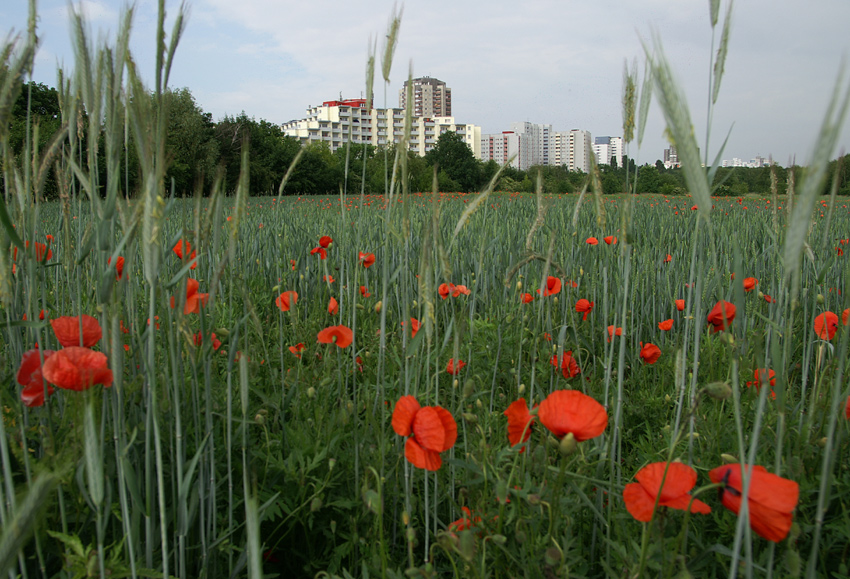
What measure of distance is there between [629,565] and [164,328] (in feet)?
2.89

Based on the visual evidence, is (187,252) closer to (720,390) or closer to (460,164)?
(720,390)

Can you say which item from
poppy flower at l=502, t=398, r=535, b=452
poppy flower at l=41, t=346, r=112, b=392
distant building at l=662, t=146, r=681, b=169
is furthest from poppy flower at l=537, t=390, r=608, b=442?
poppy flower at l=41, t=346, r=112, b=392

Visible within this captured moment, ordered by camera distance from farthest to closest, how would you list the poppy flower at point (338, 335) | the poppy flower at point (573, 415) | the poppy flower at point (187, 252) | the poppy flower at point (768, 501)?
the poppy flower at point (338, 335)
the poppy flower at point (187, 252)
the poppy flower at point (573, 415)
the poppy flower at point (768, 501)

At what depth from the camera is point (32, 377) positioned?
2.56ft

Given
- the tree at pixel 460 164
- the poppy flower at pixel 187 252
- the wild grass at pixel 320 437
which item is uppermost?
the tree at pixel 460 164

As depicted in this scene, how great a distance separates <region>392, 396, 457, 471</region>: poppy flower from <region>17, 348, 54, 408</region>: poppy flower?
0.53 metres

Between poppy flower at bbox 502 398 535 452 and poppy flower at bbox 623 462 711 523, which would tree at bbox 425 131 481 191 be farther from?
poppy flower at bbox 623 462 711 523

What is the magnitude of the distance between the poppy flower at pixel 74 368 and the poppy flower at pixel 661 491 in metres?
0.69

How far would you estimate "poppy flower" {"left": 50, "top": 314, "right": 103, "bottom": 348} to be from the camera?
2.63 ft

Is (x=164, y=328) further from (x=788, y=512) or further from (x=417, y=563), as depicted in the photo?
(x=788, y=512)

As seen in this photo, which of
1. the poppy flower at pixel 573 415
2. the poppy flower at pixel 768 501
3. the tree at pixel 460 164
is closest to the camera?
the poppy flower at pixel 768 501

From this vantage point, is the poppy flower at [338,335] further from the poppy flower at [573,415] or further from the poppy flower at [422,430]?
the poppy flower at [573,415]

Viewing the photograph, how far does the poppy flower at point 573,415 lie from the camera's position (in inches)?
24.9

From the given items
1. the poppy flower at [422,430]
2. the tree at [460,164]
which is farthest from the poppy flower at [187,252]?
the tree at [460,164]
